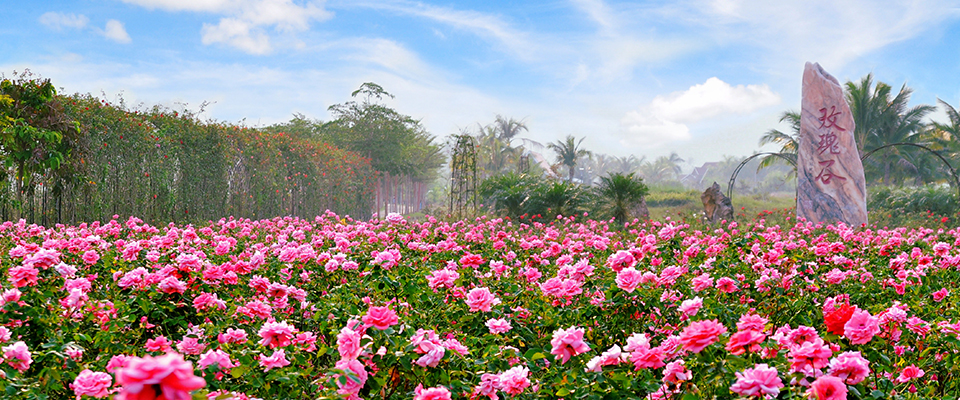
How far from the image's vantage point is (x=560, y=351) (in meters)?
1.72

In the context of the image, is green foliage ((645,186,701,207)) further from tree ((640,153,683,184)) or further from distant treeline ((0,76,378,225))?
tree ((640,153,683,184))

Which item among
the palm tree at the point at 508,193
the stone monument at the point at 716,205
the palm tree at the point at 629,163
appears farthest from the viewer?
the palm tree at the point at 629,163

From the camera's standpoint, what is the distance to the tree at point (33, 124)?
6.58 meters

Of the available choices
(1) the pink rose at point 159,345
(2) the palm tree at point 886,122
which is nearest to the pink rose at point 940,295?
(1) the pink rose at point 159,345

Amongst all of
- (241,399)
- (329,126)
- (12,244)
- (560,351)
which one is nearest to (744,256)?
(560,351)

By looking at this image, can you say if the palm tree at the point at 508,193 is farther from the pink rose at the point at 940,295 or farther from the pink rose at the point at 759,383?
the pink rose at the point at 759,383

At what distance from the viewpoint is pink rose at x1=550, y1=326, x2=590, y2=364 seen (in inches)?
65.8

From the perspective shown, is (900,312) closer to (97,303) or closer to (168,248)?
(97,303)

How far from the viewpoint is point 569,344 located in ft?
5.58

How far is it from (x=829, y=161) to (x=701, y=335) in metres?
11.2

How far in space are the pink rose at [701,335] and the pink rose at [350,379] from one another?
827 mm

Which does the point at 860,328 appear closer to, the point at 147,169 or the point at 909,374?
the point at 909,374

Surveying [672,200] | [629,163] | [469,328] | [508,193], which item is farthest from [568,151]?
[629,163]

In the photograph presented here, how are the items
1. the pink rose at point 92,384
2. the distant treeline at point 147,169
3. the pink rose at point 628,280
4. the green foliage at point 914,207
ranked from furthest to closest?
the green foliage at point 914,207 → the distant treeline at point 147,169 → the pink rose at point 628,280 → the pink rose at point 92,384
